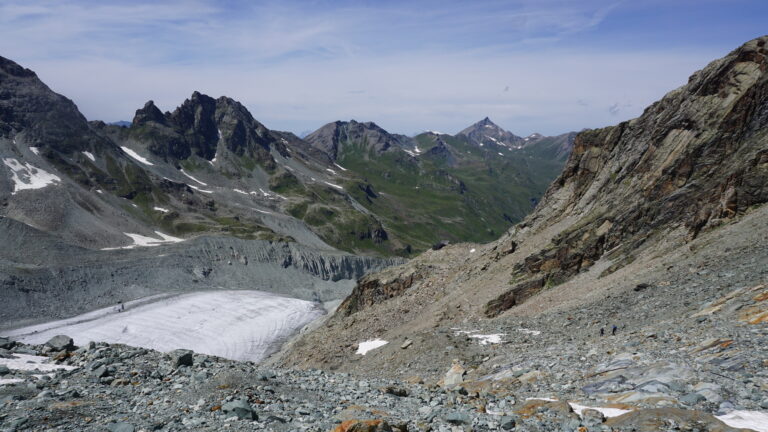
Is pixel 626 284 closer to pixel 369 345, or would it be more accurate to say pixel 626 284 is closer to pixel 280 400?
pixel 369 345

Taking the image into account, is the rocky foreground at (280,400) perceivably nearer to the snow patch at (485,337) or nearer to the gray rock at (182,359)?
the gray rock at (182,359)

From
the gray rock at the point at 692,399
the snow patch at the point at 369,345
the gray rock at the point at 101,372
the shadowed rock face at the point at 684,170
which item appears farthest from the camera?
the snow patch at the point at 369,345

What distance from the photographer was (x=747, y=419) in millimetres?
14141

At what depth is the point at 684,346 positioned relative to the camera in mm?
21359

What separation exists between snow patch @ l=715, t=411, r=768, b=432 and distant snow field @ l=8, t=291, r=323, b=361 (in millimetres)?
81769

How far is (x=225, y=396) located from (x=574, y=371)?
14042 millimetres

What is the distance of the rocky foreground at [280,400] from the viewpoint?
1464cm

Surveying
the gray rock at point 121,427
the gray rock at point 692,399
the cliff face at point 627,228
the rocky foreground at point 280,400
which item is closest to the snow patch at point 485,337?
the cliff face at point 627,228

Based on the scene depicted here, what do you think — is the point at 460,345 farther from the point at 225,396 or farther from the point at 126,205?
the point at 126,205

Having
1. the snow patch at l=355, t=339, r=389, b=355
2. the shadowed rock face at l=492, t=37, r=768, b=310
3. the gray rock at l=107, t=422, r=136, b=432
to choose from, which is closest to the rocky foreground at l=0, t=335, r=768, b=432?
the gray rock at l=107, t=422, r=136, b=432

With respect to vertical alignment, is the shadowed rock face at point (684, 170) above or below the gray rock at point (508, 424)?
above

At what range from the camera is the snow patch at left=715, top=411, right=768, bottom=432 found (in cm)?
1369

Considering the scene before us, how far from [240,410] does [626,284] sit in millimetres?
28983

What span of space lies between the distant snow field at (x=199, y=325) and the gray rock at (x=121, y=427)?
77128mm
